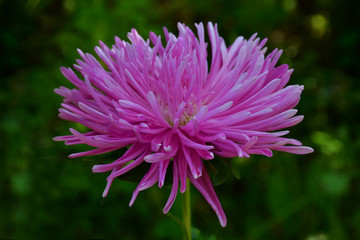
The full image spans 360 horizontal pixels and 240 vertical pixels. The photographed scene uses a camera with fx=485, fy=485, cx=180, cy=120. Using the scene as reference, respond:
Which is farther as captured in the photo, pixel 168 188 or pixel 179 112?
pixel 168 188

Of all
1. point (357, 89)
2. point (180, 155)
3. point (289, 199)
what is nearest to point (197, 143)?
point (180, 155)

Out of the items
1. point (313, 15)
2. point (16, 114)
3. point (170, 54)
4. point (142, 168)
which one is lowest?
point (142, 168)

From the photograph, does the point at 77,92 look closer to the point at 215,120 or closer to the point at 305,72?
the point at 215,120

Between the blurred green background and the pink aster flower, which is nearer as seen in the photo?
the pink aster flower

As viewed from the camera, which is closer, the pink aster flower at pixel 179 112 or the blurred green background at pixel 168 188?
the pink aster flower at pixel 179 112

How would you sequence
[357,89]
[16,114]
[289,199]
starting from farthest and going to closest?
[357,89], [16,114], [289,199]
